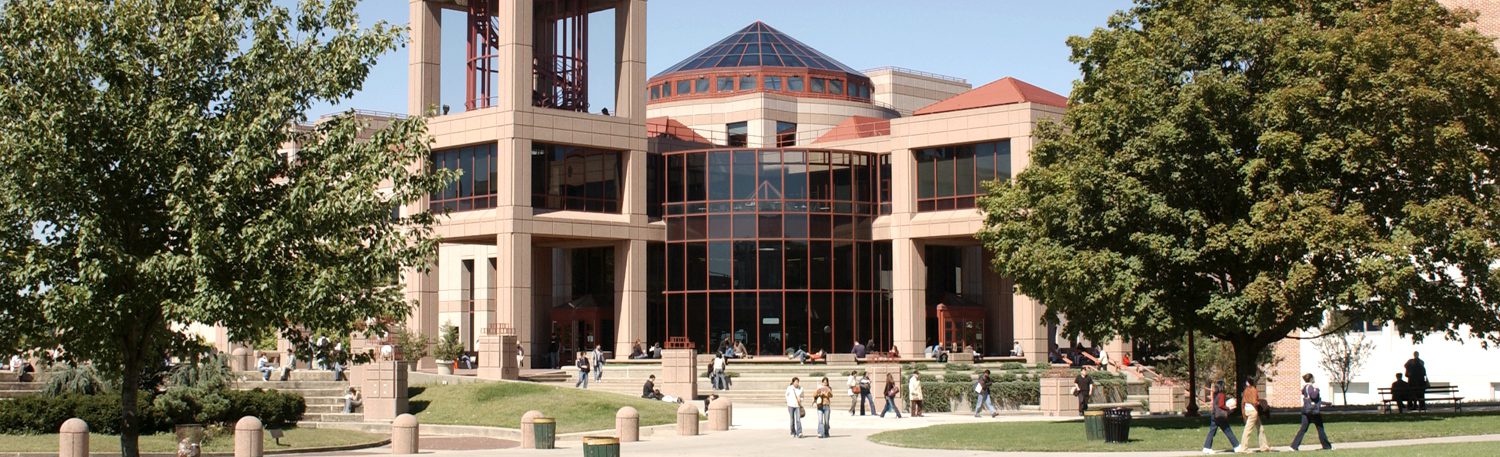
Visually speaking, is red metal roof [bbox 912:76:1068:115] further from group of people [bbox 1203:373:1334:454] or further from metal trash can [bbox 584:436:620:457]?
metal trash can [bbox 584:436:620:457]

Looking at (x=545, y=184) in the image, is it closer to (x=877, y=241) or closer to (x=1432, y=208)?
(x=877, y=241)

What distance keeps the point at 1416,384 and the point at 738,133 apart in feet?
170

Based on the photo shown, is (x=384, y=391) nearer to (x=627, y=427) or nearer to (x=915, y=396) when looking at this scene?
(x=627, y=427)

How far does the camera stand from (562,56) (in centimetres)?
6731

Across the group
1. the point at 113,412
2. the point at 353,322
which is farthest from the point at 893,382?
the point at 353,322

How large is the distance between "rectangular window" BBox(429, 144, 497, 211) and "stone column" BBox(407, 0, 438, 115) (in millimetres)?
2553

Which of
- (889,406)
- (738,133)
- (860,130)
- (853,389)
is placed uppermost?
(738,133)

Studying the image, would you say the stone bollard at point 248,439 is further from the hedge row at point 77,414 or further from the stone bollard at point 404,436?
the hedge row at point 77,414

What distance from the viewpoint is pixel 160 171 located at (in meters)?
19.9

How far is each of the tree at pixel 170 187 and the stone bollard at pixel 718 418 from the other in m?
17.9

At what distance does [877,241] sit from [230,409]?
106 feet

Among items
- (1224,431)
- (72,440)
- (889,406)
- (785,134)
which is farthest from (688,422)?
(785,134)

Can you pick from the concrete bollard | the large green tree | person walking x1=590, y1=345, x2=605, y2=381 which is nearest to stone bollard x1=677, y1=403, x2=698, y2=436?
the concrete bollard

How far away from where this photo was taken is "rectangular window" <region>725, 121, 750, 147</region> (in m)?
84.4
